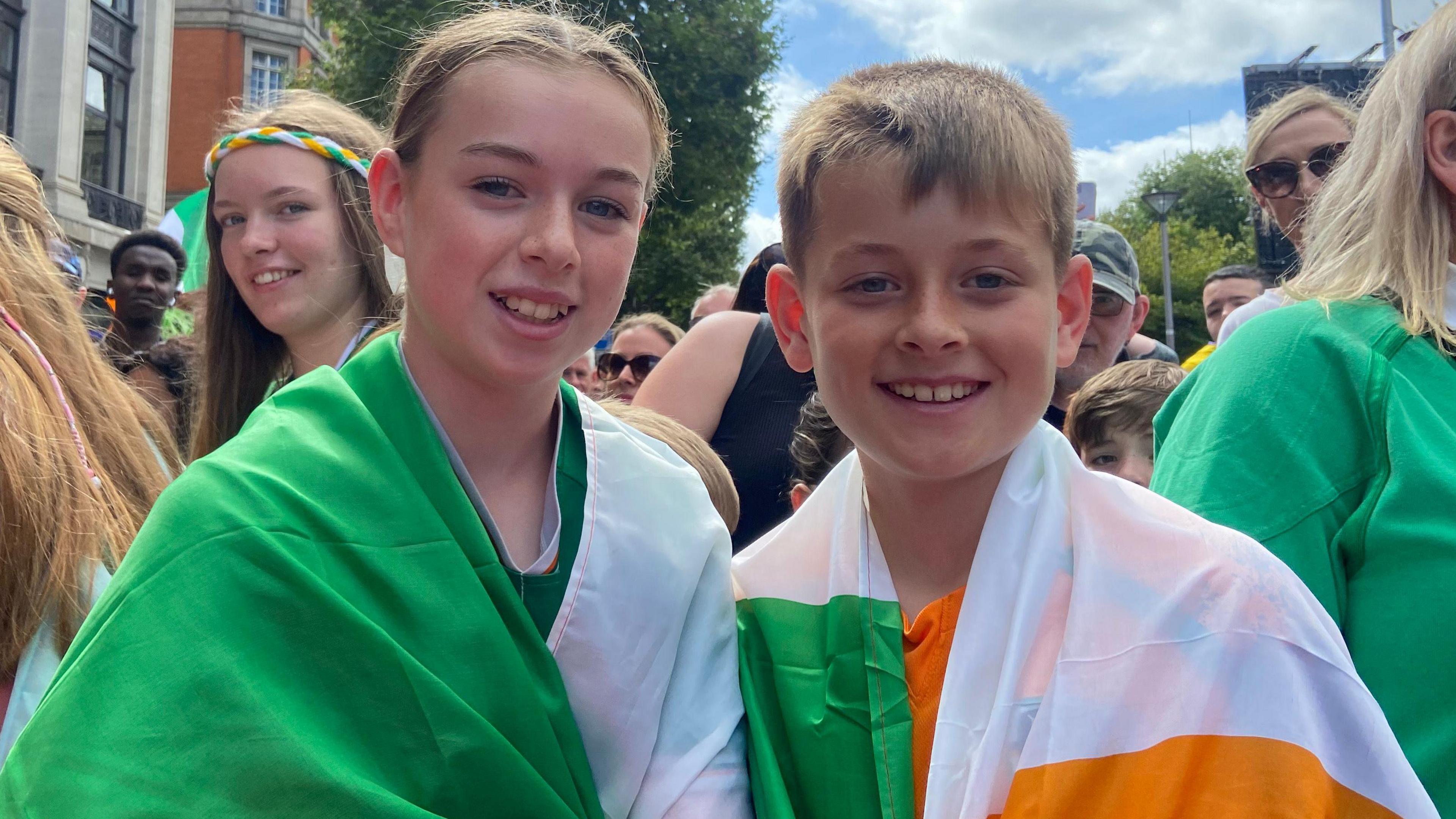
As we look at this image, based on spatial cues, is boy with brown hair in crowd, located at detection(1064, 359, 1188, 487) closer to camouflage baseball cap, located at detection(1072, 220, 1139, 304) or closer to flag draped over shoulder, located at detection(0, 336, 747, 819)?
camouflage baseball cap, located at detection(1072, 220, 1139, 304)

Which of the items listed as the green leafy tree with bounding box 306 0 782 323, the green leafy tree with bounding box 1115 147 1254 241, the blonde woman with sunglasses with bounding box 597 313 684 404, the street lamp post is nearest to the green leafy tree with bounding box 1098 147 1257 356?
the green leafy tree with bounding box 1115 147 1254 241

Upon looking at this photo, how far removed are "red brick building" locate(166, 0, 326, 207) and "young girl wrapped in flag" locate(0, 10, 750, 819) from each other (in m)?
33.3

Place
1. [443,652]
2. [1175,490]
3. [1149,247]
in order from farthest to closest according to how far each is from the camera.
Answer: [1149,247], [1175,490], [443,652]

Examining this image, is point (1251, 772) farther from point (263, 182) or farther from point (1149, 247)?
point (1149, 247)

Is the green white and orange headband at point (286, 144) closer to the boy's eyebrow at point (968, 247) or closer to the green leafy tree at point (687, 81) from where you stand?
the boy's eyebrow at point (968, 247)

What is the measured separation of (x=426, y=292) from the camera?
1.79 metres

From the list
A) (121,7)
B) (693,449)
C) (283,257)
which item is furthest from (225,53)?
(693,449)

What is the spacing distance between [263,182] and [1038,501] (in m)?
2.16

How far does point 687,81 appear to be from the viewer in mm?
17734

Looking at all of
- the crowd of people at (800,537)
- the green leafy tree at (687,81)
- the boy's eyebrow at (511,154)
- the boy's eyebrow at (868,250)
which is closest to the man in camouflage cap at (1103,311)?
the crowd of people at (800,537)

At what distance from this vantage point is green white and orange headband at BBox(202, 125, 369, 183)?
9.43 ft

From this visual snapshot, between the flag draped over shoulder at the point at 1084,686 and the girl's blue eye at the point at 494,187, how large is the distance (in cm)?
77

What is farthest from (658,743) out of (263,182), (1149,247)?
(1149,247)

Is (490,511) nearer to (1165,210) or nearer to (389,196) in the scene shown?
(389,196)
